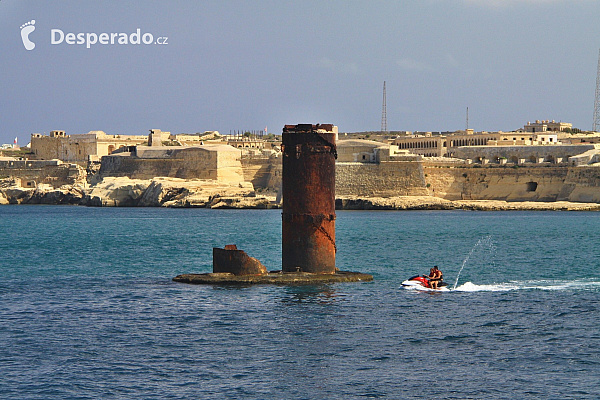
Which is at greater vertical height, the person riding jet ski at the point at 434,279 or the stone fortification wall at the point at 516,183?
the stone fortification wall at the point at 516,183

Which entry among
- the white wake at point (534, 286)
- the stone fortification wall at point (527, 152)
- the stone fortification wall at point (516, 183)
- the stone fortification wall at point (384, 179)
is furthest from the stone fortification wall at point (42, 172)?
the white wake at point (534, 286)

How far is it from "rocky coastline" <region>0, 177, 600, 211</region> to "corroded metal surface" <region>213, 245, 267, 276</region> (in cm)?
4392

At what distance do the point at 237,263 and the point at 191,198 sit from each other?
4867cm

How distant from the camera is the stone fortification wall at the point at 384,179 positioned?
63.9 meters

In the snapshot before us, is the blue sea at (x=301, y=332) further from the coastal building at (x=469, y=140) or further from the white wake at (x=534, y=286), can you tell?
the coastal building at (x=469, y=140)

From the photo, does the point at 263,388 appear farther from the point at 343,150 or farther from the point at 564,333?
the point at 343,150

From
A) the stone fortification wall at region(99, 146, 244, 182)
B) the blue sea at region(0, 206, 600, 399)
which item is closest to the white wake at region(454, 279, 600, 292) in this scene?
the blue sea at region(0, 206, 600, 399)

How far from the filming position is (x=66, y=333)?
14938 mm

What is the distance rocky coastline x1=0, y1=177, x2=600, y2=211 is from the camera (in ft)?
204

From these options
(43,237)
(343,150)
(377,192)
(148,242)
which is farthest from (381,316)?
(343,150)

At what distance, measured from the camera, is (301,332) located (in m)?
14.7

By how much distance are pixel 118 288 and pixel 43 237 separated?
61.8 ft

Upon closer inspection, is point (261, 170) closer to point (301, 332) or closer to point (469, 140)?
point (469, 140)

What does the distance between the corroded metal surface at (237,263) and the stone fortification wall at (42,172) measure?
205 feet
